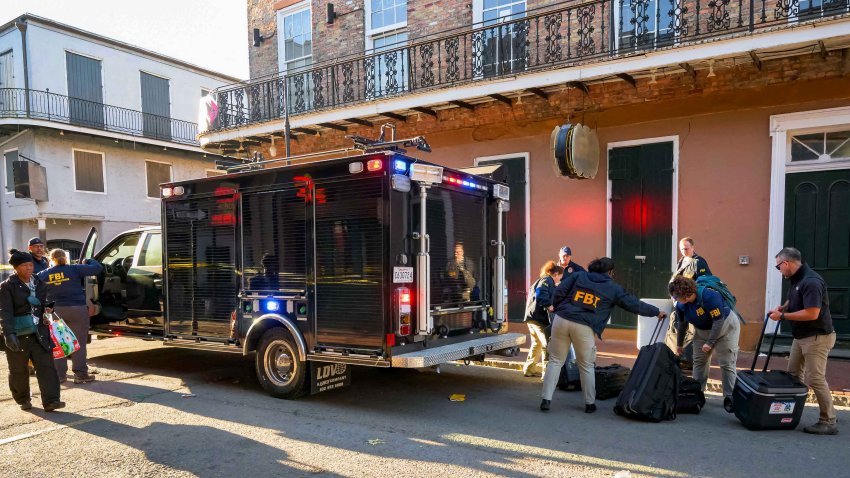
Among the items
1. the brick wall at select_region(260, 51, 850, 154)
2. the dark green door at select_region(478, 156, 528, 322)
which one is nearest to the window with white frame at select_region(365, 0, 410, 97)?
the brick wall at select_region(260, 51, 850, 154)

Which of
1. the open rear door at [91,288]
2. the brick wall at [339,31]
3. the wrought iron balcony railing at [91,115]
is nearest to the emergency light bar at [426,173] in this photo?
the open rear door at [91,288]

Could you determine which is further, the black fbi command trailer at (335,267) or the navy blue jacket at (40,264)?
the navy blue jacket at (40,264)

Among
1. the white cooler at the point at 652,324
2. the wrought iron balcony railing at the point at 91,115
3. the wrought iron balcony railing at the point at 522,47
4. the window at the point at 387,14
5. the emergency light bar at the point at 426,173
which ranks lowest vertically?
the white cooler at the point at 652,324

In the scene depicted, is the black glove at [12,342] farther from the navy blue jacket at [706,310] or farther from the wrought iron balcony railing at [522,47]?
the wrought iron balcony railing at [522,47]

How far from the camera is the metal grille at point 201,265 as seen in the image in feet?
21.5

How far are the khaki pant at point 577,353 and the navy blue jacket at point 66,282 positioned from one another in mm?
6001

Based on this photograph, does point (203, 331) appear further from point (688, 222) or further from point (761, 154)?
point (761, 154)

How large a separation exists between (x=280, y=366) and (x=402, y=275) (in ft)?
6.46

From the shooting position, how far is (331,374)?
6094 mm

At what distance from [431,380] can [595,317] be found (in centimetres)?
242

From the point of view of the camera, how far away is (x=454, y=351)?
566cm

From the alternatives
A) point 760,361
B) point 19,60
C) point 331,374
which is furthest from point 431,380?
point 19,60

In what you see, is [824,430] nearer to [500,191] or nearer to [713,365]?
[713,365]

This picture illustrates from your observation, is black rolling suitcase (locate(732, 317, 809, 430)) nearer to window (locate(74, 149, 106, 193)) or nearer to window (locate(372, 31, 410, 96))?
window (locate(372, 31, 410, 96))
